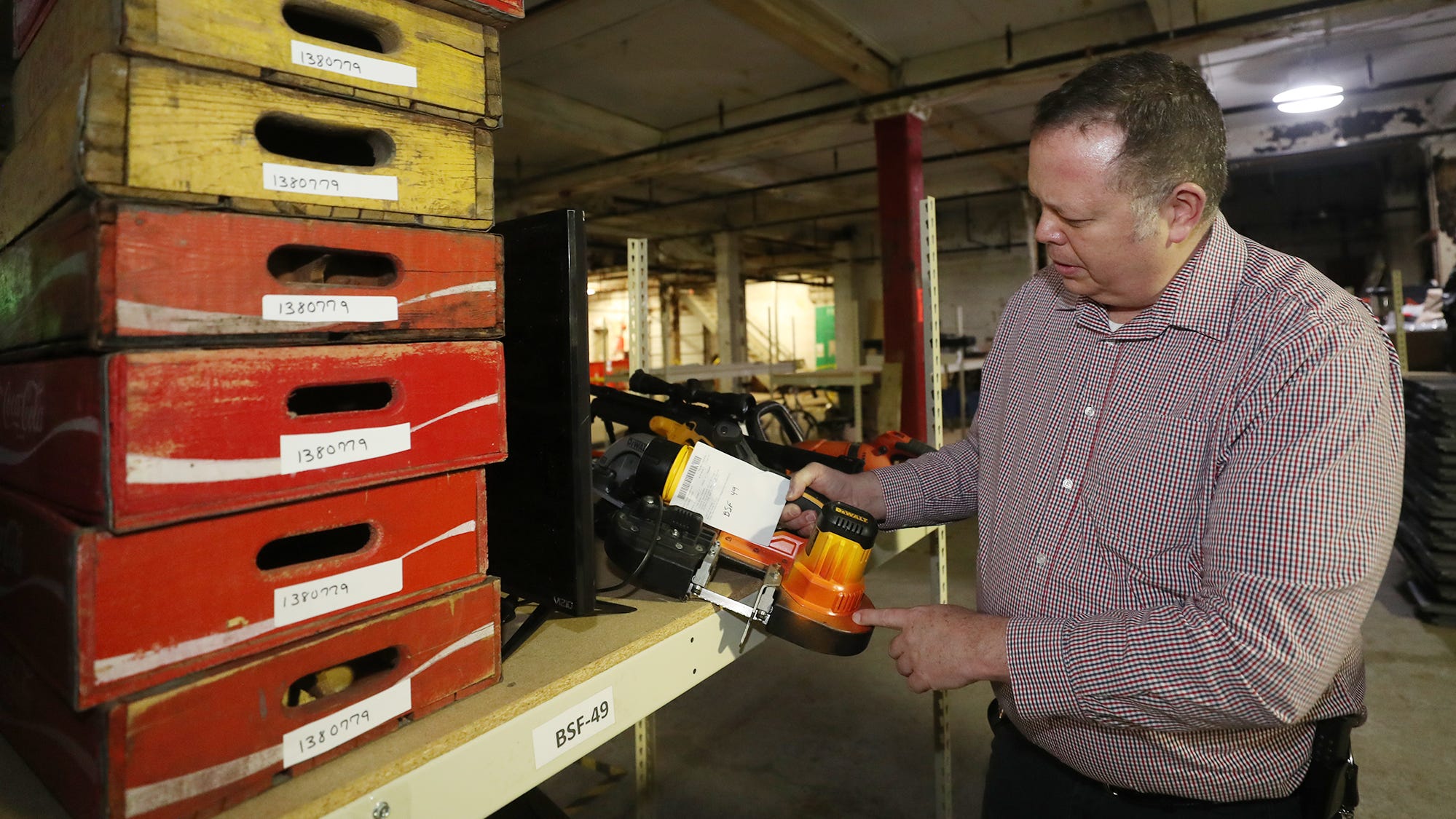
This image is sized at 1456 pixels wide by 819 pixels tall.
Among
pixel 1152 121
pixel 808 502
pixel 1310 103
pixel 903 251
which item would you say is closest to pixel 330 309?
pixel 808 502

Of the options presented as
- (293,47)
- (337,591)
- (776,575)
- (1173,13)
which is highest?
(1173,13)

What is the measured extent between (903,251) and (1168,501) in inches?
221

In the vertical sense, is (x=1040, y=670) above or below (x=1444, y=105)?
below

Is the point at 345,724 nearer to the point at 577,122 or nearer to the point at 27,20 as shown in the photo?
the point at 27,20

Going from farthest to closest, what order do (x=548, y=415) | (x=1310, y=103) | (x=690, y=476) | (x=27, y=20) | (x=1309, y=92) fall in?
(x=1310, y=103)
(x=1309, y=92)
(x=690, y=476)
(x=548, y=415)
(x=27, y=20)

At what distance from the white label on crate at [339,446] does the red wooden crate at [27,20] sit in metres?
0.48

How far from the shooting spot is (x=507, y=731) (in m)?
0.80

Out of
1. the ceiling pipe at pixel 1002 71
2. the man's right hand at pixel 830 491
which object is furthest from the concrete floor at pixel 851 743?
the ceiling pipe at pixel 1002 71

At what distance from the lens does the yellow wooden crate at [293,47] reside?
1.99 feet

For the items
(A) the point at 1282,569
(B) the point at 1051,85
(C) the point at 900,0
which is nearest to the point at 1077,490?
(A) the point at 1282,569

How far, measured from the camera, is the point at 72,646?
57cm

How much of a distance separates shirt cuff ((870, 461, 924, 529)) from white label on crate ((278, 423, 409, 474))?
3.28 ft

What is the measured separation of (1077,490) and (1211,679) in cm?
34

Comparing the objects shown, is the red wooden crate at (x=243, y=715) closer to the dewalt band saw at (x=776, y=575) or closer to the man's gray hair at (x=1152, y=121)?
the dewalt band saw at (x=776, y=575)
